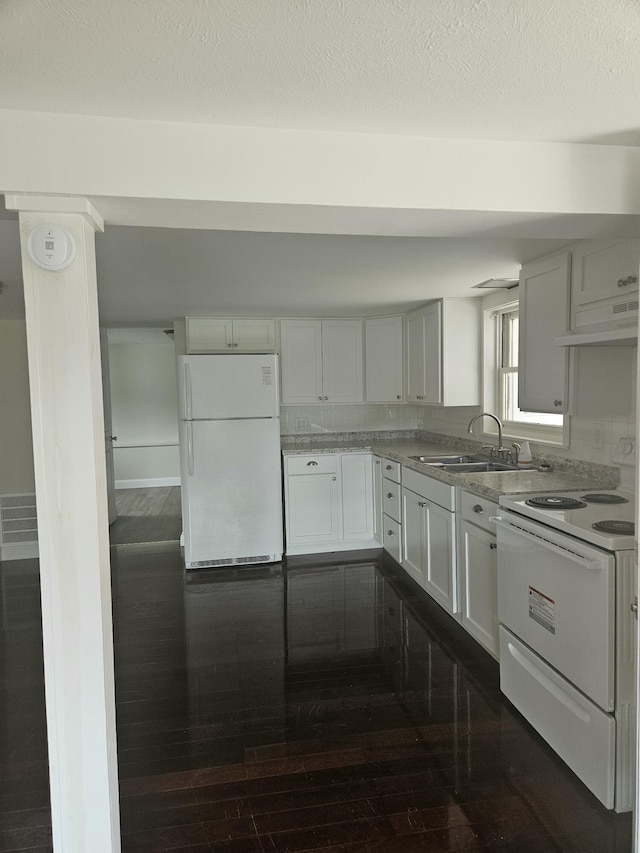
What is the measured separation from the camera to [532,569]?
6.87 ft

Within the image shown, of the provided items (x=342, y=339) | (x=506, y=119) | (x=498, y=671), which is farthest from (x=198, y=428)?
(x=506, y=119)

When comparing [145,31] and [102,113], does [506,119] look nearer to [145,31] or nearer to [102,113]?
[145,31]

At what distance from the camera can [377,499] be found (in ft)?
14.8

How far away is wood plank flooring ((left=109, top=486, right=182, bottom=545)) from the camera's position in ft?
16.9

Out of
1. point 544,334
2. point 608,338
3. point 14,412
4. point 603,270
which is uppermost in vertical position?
point 603,270

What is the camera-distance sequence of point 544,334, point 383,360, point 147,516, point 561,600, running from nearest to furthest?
1. point 561,600
2. point 544,334
3. point 383,360
4. point 147,516

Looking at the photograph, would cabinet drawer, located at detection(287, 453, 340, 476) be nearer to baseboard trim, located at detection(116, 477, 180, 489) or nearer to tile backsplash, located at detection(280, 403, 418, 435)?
tile backsplash, located at detection(280, 403, 418, 435)

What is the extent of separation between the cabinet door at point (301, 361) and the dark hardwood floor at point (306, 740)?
6.63 ft

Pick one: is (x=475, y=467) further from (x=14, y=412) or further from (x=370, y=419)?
(x=14, y=412)

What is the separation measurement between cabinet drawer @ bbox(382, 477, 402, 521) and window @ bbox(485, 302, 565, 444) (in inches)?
36.3

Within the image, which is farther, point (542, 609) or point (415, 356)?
point (415, 356)

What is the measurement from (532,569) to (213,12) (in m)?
2.04

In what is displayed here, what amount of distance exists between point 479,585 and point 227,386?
2426mm

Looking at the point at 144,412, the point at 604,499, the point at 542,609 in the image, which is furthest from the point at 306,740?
the point at 144,412
